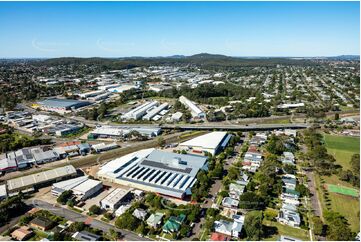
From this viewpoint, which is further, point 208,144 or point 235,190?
point 208,144

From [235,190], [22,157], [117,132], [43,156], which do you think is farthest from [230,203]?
[22,157]

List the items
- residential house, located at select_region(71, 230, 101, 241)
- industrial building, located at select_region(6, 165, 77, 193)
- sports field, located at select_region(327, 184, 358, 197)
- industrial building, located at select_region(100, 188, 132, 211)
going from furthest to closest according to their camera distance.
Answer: industrial building, located at select_region(6, 165, 77, 193), sports field, located at select_region(327, 184, 358, 197), industrial building, located at select_region(100, 188, 132, 211), residential house, located at select_region(71, 230, 101, 241)

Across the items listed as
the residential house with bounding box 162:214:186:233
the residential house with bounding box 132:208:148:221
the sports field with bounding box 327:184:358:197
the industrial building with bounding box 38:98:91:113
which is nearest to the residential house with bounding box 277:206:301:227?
the sports field with bounding box 327:184:358:197

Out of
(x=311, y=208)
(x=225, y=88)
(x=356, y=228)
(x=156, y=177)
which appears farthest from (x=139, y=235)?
(x=225, y=88)

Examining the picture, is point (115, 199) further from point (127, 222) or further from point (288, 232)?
point (288, 232)

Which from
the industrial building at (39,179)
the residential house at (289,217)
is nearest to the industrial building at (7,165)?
the industrial building at (39,179)

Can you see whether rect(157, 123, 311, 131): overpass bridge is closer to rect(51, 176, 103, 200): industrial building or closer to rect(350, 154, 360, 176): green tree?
rect(350, 154, 360, 176): green tree
